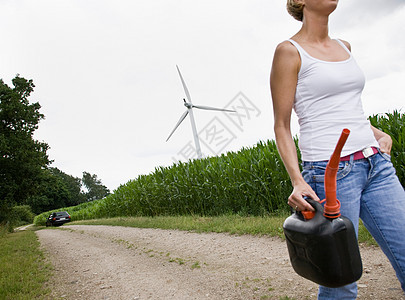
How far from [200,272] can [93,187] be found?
114316mm

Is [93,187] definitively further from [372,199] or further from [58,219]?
[372,199]

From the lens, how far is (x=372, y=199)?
1.49 metres

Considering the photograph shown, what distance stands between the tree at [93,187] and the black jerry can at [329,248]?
11294cm

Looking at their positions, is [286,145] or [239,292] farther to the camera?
[239,292]

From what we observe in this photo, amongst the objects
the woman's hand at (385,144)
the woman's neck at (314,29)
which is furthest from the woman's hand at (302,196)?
the woman's neck at (314,29)

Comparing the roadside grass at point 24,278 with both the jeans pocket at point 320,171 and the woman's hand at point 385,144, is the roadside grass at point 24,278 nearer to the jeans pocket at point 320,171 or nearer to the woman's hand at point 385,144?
the jeans pocket at point 320,171

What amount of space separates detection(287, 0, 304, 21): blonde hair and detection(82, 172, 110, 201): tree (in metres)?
113

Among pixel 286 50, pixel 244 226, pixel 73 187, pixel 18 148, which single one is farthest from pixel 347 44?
pixel 73 187

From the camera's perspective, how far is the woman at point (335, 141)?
1.45 meters

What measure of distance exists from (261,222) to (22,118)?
2434cm

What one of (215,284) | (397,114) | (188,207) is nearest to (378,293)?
(215,284)

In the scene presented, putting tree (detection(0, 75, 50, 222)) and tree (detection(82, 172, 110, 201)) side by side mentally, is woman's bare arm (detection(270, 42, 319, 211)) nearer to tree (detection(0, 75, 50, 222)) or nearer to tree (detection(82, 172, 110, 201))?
tree (detection(0, 75, 50, 222))

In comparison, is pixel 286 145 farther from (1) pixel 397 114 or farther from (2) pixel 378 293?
(1) pixel 397 114

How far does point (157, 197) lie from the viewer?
12.5 metres
